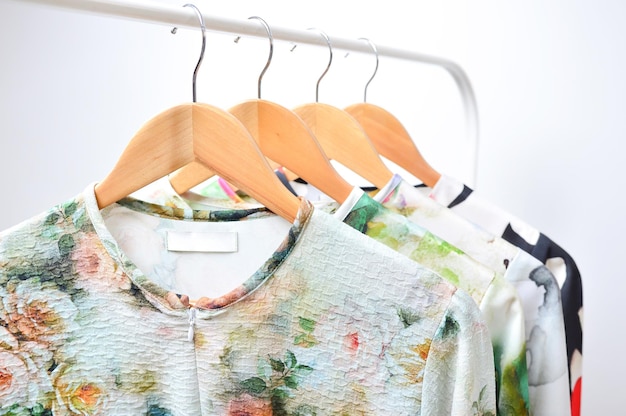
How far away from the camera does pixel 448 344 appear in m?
0.58

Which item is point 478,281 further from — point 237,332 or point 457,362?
point 237,332

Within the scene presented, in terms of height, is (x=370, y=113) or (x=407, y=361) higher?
(x=370, y=113)

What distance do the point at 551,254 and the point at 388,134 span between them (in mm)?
249

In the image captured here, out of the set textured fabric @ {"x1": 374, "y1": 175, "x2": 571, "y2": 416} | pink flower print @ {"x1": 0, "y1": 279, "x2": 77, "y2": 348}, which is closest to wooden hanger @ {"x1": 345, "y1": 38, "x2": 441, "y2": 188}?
textured fabric @ {"x1": 374, "y1": 175, "x2": 571, "y2": 416}

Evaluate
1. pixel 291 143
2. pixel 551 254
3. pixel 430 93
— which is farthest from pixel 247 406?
pixel 430 93

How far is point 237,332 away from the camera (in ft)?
1.95

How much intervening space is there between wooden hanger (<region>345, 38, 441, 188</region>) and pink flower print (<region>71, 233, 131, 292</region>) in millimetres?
412

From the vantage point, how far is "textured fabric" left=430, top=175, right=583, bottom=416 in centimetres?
81

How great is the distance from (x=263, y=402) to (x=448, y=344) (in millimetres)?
159

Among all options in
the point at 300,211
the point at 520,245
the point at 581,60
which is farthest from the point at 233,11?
the point at 300,211

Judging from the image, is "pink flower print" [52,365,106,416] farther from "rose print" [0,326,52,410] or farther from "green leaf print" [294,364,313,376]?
"green leaf print" [294,364,313,376]

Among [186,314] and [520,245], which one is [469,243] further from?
[186,314]

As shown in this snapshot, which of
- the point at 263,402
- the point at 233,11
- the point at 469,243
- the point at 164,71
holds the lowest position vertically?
the point at 263,402

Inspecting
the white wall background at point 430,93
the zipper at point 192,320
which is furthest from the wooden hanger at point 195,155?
the white wall background at point 430,93
